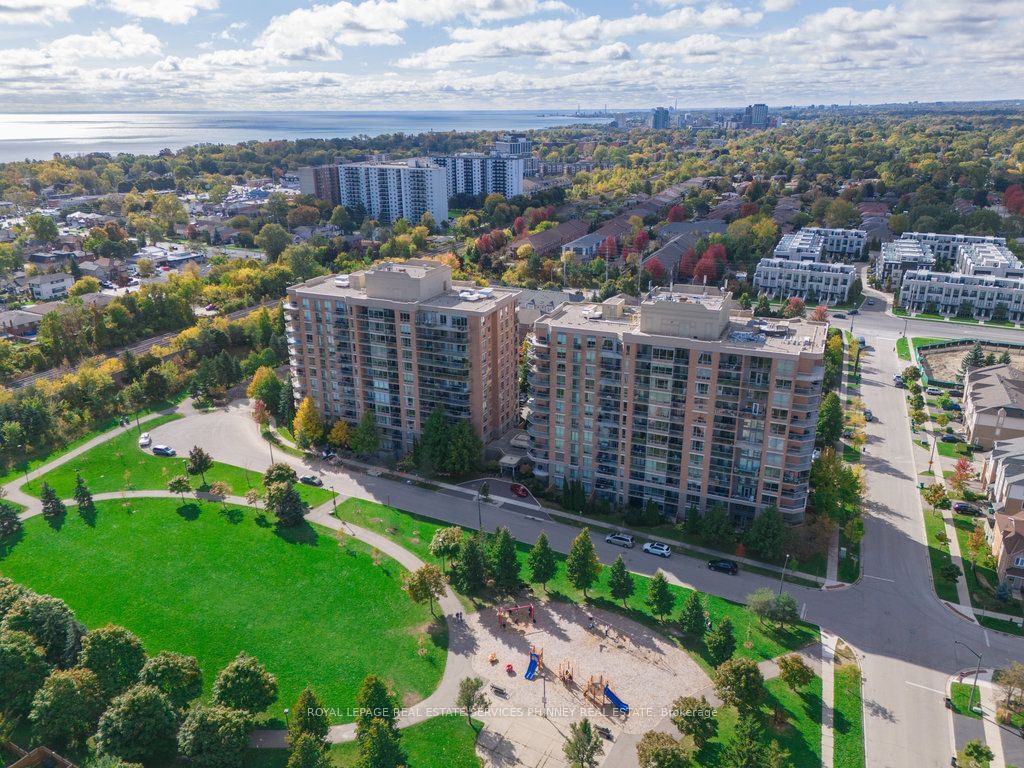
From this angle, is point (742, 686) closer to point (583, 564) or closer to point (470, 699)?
point (583, 564)

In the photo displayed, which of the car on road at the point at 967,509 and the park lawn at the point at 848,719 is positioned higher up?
the car on road at the point at 967,509

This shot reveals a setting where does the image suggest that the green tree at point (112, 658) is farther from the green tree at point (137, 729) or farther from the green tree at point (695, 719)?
the green tree at point (695, 719)

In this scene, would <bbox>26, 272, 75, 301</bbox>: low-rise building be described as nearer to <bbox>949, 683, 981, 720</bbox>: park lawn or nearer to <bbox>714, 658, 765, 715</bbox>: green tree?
<bbox>714, 658, 765, 715</bbox>: green tree

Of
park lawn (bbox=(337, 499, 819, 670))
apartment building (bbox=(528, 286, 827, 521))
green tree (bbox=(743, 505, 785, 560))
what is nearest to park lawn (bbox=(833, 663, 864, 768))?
park lawn (bbox=(337, 499, 819, 670))

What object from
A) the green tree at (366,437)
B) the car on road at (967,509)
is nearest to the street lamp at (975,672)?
the car on road at (967,509)

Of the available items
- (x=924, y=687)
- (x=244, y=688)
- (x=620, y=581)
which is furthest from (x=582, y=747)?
(x=924, y=687)

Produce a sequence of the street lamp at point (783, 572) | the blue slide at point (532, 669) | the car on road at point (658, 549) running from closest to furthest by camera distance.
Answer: the blue slide at point (532, 669), the street lamp at point (783, 572), the car on road at point (658, 549)
